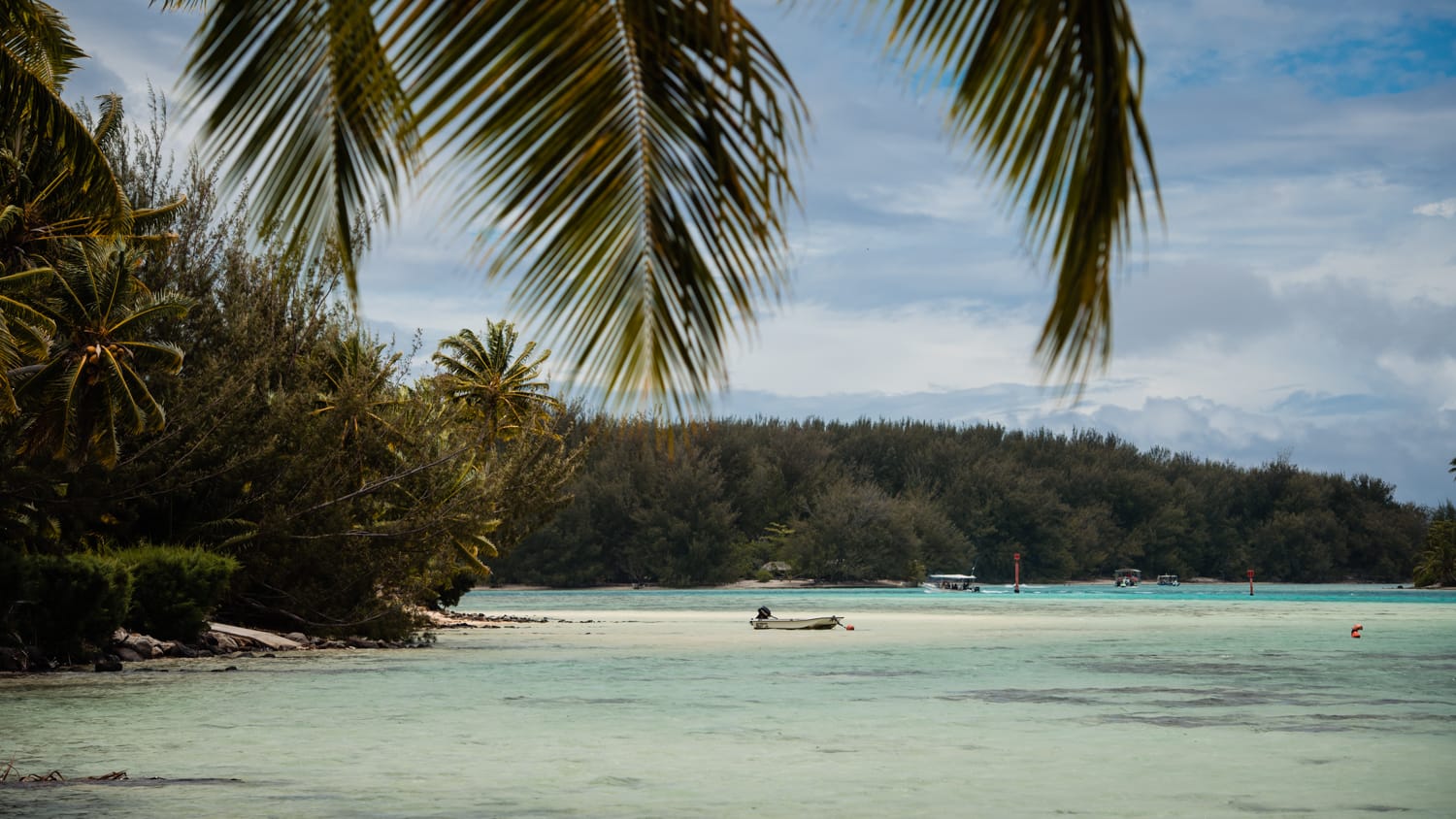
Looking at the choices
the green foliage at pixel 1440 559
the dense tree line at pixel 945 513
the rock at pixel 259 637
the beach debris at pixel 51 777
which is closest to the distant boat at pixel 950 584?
the dense tree line at pixel 945 513

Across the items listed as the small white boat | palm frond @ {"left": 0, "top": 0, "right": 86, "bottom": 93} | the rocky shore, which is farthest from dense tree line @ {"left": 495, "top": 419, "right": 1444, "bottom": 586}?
palm frond @ {"left": 0, "top": 0, "right": 86, "bottom": 93}

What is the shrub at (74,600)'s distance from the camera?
21.9 metres

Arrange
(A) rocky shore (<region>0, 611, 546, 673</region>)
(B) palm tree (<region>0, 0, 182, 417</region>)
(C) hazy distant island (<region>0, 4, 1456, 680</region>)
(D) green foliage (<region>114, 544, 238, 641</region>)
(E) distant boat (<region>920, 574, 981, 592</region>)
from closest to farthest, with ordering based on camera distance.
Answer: (B) palm tree (<region>0, 0, 182, 417</region>)
(C) hazy distant island (<region>0, 4, 1456, 680</region>)
(A) rocky shore (<region>0, 611, 546, 673</region>)
(D) green foliage (<region>114, 544, 238, 641</region>)
(E) distant boat (<region>920, 574, 981, 592</region>)

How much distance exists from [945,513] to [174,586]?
326 feet

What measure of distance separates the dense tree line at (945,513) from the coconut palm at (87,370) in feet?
257

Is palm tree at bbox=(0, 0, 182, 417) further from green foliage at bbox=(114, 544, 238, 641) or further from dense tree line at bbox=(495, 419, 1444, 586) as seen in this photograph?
dense tree line at bbox=(495, 419, 1444, 586)

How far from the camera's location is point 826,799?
11117 millimetres

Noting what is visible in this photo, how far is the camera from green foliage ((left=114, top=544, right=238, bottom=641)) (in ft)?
82.4

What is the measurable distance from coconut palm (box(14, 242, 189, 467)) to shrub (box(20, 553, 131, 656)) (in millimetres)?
1562

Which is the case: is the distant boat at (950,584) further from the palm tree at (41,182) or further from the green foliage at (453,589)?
the palm tree at (41,182)

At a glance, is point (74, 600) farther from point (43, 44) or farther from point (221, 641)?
point (43, 44)

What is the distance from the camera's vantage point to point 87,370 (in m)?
21.9

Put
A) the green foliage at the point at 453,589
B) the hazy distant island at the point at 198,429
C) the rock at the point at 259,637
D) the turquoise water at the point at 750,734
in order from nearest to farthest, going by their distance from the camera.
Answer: the turquoise water at the point at 750,734
the hazy distant island at the point at 198,429
the rock at the point at 259,637
the green foliage at the point at 453,589

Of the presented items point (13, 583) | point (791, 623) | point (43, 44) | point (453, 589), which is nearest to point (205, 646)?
point (13, 583)
